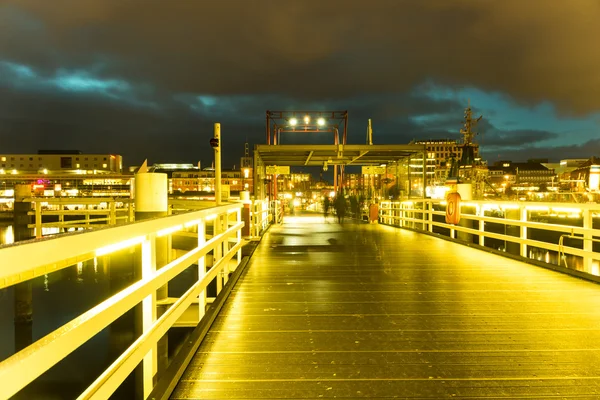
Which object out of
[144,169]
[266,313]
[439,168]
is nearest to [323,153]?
[144,169]

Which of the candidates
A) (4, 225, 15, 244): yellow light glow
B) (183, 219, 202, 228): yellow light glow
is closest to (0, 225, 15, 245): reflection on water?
(4, 225, 15, 244): yellow light glow

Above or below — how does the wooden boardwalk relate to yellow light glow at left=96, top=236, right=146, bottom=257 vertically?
below

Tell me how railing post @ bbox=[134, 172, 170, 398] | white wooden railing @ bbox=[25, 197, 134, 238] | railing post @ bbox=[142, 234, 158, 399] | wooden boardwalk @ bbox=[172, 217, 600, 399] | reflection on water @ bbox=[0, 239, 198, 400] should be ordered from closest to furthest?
railing post @ bbox=[142, 234, 158, 399]
wooden boardwalk @ bbox=[172, 217, 600, 399]
railing post @ bbox=[134, 172, 170, 398]
reflection on water @ bbox=[0, 239, 198, 400]
white wooden railing @ bbox=[25, 197, 134, 238]

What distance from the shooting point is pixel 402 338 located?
4.25 m

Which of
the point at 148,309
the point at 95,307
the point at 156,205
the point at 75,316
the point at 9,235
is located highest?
the point at 156,205

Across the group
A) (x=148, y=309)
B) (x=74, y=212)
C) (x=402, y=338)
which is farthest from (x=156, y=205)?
(x=74, y=212)

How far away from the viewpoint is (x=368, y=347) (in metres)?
4.01

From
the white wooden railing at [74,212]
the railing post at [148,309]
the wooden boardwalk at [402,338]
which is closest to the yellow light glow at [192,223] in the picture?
the wooden boardwalk at [402,338]

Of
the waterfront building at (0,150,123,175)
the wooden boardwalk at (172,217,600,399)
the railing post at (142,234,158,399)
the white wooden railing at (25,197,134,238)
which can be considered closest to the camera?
the railing post at (142,234,158,399)

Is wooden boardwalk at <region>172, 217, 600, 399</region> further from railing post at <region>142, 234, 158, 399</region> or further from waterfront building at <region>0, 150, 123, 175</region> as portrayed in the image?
waterfront building at <region>0, 150, 123, 175</region>

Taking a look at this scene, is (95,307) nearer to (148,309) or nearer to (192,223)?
(148,309)

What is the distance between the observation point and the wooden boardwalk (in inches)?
128

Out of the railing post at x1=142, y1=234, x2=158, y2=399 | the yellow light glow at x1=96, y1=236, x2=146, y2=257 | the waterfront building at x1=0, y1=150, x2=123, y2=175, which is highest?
the waterfront building at x1=0, y1=150, x2=123, y2=175

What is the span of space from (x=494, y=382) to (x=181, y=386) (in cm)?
220
